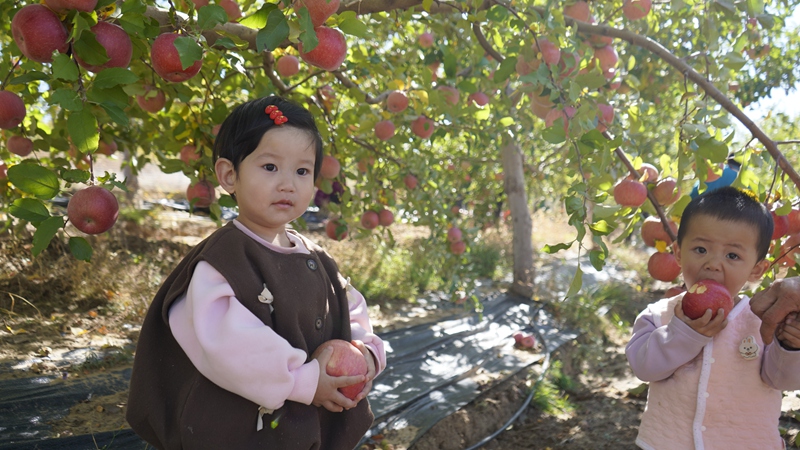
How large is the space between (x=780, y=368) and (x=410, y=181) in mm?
2063

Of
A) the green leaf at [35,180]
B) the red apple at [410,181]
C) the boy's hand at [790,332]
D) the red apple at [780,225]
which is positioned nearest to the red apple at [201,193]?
the green leaf at [35,180]

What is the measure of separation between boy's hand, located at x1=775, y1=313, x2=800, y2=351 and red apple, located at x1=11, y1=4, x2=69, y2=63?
1674mm

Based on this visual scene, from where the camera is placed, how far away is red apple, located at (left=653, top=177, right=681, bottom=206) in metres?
1.91

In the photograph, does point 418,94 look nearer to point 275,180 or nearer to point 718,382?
point 275,180

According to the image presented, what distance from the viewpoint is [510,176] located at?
564 cm

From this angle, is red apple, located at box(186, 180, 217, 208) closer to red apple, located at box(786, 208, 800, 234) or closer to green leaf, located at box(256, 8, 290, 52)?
green leaf, located at box(256, 8, 290, 52)

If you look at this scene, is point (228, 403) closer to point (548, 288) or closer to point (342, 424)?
point (342, 424)

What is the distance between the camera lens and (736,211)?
1410 millimetres

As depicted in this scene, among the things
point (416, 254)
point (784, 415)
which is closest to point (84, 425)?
point (784, 415)

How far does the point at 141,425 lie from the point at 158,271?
2.95 meters

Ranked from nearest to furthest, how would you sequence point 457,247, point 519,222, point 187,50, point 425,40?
point 187,50 < point 425,40 < point 457,247 < point 519,222

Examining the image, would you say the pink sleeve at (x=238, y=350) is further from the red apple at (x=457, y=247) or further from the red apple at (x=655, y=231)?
the red apple at (x=457, y=247)

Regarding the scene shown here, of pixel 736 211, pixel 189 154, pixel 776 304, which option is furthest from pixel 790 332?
pixel 189 154

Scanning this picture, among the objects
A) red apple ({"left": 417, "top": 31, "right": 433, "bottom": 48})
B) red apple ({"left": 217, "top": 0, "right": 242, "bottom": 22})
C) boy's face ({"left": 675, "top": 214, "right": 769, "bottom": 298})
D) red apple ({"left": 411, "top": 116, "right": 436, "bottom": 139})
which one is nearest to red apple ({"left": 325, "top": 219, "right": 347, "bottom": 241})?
red apple ({"left": 411, "top": 116, "right": 436, "bottom": 139})
